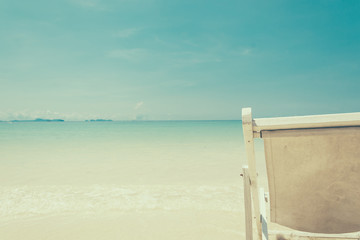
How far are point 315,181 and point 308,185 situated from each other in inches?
2.6

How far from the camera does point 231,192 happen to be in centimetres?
425

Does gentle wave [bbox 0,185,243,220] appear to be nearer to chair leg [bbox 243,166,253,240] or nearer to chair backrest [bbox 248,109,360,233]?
chair backrest [bbox 248,109,360,233]

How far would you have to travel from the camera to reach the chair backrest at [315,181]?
5.09 feet

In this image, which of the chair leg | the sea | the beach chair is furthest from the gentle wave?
the chair leg

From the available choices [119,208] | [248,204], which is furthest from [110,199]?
[248,204]

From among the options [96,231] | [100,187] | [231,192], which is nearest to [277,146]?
[96,231]

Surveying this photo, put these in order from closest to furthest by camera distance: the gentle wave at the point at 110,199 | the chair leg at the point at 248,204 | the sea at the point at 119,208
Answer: the chair leg at the point at 248,204 < the sea at the point at 119,208 < the gentle wave at the point at 110,199

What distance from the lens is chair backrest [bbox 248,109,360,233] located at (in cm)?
155

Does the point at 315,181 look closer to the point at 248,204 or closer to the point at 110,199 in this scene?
the point at 248,204

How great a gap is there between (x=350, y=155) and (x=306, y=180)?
374mm

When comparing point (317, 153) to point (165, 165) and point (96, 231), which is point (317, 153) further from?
point (165, 165)

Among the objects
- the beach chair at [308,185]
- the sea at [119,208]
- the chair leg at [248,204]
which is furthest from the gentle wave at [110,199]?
the chair leg at [248,204]

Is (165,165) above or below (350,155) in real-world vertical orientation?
below

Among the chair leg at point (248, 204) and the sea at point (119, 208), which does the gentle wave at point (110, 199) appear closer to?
the sea at point (119, 208)
